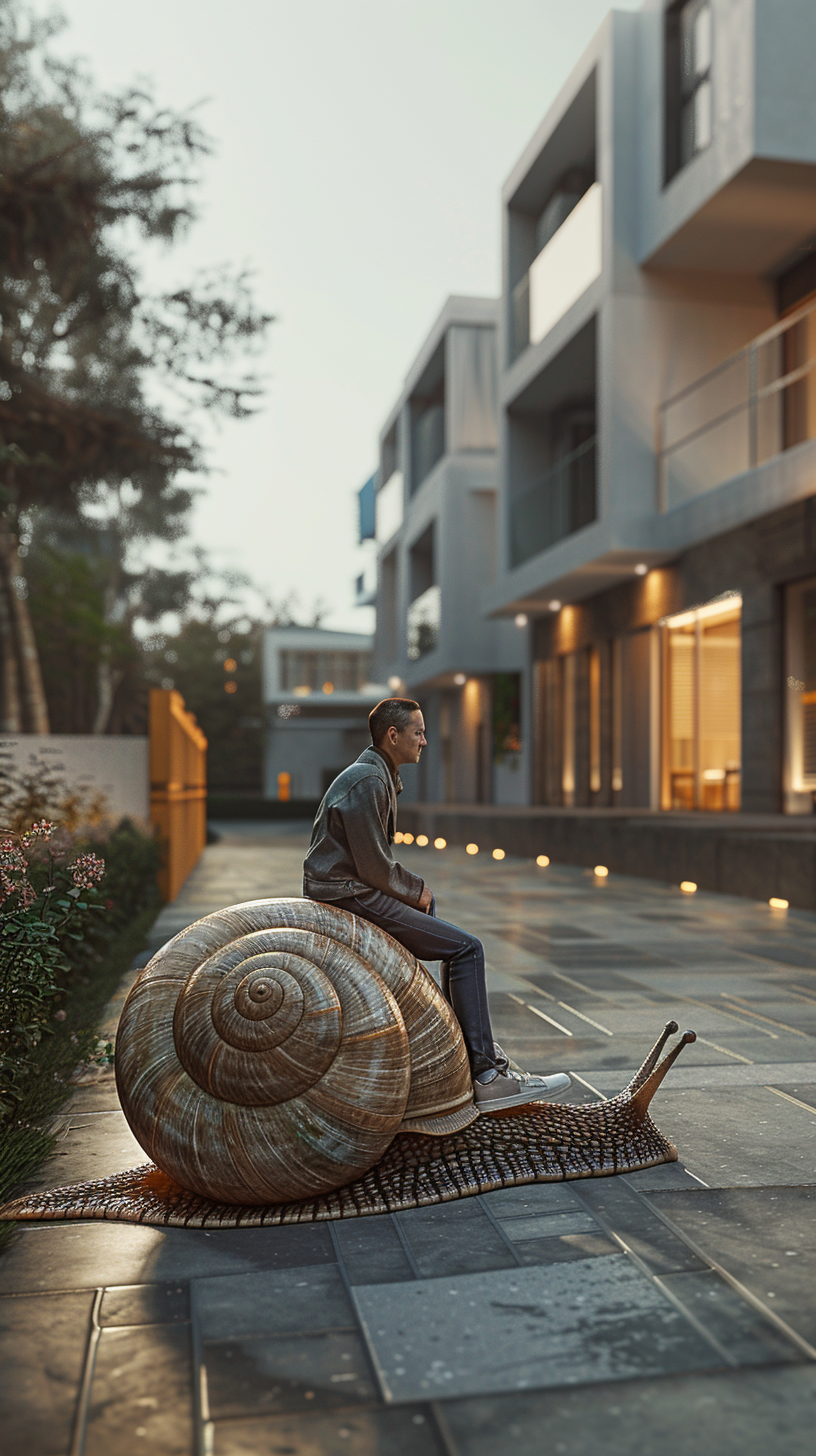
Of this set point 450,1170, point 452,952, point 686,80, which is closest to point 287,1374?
point 450,1170

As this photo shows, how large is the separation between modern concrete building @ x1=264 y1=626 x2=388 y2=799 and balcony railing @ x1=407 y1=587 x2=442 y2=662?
1212 cm

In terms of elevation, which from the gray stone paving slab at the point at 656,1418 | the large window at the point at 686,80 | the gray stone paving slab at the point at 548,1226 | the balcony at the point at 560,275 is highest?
the large window at the point at 686,80

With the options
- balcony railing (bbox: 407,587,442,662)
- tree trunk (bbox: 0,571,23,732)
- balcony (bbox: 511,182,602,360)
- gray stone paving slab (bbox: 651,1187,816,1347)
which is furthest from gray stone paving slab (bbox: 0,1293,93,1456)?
balcony railing (bbox: 407,587,442,662)

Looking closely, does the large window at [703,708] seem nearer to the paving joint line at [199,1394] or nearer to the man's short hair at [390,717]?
the man's short hair at [390,717]

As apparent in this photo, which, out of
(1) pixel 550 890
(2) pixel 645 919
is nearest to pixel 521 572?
(1) pixel 550 890

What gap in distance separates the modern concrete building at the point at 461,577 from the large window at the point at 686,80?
45.0 feet

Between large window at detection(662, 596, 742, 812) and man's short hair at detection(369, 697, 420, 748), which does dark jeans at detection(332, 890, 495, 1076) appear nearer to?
man's short hair at detection(369, 697, 420, 748)

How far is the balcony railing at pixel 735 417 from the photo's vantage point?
651 inches

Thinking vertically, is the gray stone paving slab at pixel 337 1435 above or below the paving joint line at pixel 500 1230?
above

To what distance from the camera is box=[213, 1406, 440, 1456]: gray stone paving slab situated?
222 centimetres

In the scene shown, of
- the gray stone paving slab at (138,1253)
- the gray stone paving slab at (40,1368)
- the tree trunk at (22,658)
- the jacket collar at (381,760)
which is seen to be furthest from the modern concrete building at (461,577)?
the gray stone paving slab at (40,1368)

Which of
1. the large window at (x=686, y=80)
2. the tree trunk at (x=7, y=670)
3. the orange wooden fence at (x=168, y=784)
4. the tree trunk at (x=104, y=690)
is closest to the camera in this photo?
the orange wooden fence at (x=168, y=784)

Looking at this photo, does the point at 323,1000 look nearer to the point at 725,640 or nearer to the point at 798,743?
the point at 798,743

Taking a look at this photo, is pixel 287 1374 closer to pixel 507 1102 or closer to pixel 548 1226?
pixel 548 1226
